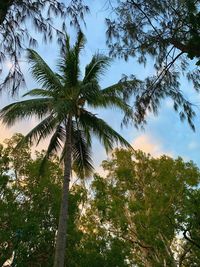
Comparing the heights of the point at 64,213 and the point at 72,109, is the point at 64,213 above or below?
below

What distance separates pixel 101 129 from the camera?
1703cm

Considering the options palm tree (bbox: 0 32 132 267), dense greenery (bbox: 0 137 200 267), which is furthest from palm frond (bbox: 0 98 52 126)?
dense greenery (bbox: 0 137 200 267)

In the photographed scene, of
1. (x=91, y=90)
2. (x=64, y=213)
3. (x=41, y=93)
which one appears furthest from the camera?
(x=41, y=93)

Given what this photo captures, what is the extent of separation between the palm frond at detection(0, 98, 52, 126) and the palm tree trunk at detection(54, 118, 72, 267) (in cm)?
113

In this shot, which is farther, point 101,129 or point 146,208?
point 146,208

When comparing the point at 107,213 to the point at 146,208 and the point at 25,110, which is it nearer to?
the point at 146,208

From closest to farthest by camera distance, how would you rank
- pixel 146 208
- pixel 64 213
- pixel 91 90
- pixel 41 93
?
1. pixel 64 213
2. pixel 91 90
3. pixel 41 93
4. pixel 146 208

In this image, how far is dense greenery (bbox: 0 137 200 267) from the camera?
2097 centimetres

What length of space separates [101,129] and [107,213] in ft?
24.4

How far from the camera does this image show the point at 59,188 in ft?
79.2

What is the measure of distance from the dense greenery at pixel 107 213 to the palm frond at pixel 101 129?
4.91 meters

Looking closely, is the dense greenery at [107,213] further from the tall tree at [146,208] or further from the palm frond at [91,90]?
the palm frond at [91,90]

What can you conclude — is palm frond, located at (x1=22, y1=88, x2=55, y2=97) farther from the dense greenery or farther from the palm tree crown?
the dense greenery

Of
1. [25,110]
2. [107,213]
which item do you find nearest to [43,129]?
[25,110]
